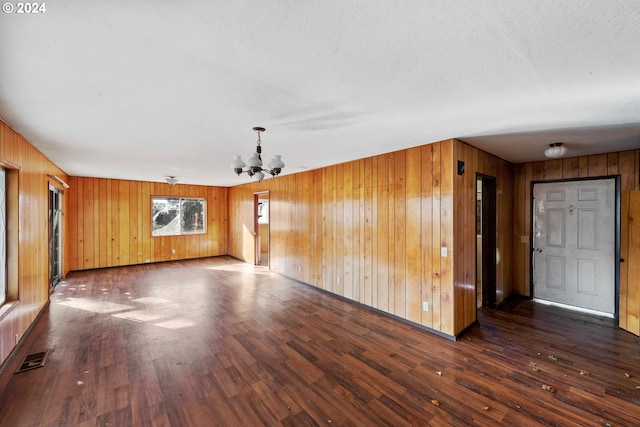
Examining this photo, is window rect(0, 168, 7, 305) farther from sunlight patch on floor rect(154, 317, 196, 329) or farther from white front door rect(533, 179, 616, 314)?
white front door rect(533, 179, 616, 314)

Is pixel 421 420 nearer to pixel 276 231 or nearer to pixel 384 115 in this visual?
pixel 384 115

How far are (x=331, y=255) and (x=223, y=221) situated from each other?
5370 millimetres

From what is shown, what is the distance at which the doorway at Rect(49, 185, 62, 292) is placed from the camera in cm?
511

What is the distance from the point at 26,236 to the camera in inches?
126

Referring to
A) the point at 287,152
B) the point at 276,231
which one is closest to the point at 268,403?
the point at 287,152

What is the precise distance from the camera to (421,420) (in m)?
1.94

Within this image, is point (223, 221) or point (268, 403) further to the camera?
point (223, 221)

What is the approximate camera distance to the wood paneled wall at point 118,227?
6.60 meters

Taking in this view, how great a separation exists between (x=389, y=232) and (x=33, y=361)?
14.1ft

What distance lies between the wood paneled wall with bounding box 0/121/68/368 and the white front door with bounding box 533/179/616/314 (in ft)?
23.3

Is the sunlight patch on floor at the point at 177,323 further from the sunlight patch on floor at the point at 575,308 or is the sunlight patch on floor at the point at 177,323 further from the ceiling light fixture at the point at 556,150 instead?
the sunlight patch on floor at the point at 575,308

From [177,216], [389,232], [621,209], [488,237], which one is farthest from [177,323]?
[621,209]

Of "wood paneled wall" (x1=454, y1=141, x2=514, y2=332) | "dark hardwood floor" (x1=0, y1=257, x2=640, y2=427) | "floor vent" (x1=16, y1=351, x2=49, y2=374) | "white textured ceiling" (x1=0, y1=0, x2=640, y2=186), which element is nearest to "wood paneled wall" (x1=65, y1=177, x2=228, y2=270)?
"dark hardwood floor" (x1=0, y1=257, x2=640, y2=427)

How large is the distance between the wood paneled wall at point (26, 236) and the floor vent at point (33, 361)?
6.6 inches
